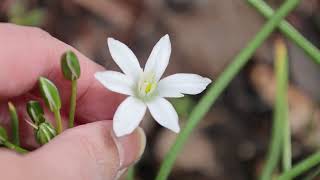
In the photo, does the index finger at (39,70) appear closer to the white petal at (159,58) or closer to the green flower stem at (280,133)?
the white petal at (159,58)

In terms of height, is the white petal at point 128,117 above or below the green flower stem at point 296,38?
below

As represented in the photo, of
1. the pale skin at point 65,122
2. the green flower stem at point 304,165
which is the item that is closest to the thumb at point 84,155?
the pale skin at point 65,122

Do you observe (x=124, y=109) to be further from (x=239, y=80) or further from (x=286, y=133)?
(x=239, y=80)

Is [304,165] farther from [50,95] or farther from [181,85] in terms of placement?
[50,95]

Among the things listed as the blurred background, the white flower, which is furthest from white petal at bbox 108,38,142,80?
the blurred background

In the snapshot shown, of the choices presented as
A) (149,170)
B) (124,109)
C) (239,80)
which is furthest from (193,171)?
(124,109)

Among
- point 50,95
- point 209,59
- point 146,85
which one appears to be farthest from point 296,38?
point 209,59
